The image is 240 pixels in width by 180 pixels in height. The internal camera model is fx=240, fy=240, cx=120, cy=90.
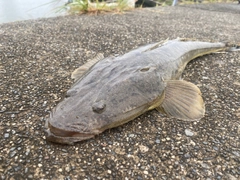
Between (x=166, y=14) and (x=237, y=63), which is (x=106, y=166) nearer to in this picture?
(x=237, y=63)

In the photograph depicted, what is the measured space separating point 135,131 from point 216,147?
608mm

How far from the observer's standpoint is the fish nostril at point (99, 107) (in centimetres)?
171

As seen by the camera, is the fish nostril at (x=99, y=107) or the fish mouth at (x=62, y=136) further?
the fish nostril at (x=99, y=107)

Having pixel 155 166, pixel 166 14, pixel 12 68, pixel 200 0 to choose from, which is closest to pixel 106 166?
pixel 155 166

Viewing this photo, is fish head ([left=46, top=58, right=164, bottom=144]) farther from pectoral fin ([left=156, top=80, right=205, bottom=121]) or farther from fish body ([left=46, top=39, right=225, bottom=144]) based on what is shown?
pectoral fin ([left=156, top=80, right=205, bottom=121])

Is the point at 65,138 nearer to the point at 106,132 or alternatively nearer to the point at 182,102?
the point at 106,132

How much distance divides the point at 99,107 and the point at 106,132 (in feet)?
0.70

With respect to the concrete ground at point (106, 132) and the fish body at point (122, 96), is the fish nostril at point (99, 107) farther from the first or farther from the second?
the concrete ground at point (106, 132)

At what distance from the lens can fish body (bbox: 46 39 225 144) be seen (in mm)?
1649

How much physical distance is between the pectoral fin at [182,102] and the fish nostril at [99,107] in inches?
22.6

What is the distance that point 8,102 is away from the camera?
2.12m

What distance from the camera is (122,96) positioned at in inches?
73.5

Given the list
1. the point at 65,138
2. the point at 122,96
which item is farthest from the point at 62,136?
the point at 122,96

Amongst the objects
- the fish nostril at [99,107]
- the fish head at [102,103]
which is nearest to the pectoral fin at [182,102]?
the fish head at [102,103]
